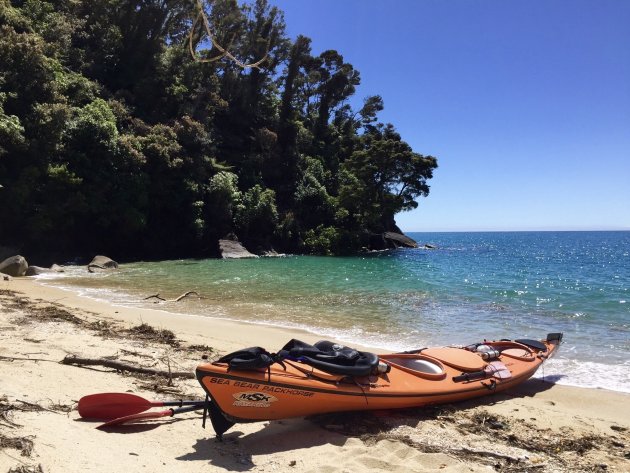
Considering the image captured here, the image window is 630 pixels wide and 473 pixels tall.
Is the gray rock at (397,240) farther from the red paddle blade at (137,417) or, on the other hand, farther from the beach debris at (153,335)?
the red paddle blade at (137,417)

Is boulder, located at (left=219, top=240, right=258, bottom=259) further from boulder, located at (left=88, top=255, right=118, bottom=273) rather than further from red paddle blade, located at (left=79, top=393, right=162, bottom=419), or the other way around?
red paddle blade, located at (left=79, top=393, right=162, bottom=419)

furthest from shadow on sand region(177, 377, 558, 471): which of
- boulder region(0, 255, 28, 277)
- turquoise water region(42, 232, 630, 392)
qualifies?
boulder region(0, 255, 28, 277)

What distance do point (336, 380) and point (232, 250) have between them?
2563 cm

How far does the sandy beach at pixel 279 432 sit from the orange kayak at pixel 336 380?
8.0 inches

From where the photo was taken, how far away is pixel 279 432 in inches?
155

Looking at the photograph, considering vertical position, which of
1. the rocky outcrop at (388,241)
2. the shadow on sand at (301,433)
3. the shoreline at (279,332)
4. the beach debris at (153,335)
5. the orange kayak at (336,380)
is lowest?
the shoreline at (279,332)

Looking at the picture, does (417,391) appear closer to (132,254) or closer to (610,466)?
(610,466)

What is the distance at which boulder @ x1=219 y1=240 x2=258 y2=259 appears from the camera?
93.7ft

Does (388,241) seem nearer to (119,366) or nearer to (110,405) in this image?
(119,366)

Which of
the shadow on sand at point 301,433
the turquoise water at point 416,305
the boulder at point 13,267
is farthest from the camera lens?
the boulder at point 13,267

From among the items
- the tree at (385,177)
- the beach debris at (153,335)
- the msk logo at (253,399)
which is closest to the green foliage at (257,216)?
the tree at (385,177)

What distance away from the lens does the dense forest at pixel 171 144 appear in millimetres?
20359

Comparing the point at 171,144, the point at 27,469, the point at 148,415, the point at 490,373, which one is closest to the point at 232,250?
the point at 171,144

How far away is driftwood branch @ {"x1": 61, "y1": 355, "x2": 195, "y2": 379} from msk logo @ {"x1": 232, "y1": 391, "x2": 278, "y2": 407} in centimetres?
164
